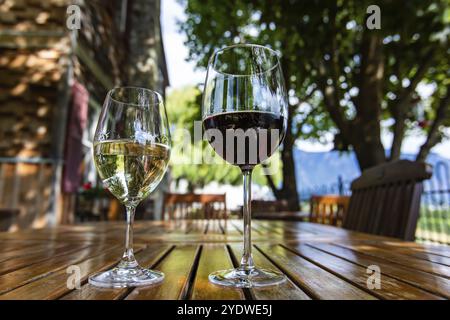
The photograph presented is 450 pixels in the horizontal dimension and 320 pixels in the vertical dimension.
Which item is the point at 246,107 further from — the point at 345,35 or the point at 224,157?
the point at 345,35

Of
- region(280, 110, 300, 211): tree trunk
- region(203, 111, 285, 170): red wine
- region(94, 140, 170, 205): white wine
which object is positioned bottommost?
region(94, 140, 170, 205): white wine

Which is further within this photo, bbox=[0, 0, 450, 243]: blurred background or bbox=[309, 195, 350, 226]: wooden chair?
bbox=[0, 0, 450, 243]: blurred background

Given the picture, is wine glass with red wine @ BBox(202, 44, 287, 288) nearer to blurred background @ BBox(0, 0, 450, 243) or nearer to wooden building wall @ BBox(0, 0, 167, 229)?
blurred background @ BBox(0, 0, 450, 243)

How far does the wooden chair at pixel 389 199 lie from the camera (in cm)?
159

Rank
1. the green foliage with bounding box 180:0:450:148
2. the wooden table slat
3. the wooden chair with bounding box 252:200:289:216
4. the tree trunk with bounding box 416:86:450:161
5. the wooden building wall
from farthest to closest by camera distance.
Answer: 1. the wooden chair with bounding box 252:200:289:216
2. the tree trunk with bounding box 416:86:450:161
3. the wooden building wall
4. the green foliage with bounding box 180:0:450:148
5. the wooden table slat

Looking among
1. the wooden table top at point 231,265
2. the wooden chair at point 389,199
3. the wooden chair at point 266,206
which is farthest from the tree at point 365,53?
the wooden table top at point 231,265

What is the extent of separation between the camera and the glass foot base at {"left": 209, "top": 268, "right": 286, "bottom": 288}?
58 centimetres

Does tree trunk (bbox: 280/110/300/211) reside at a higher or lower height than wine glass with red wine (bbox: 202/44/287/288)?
higher

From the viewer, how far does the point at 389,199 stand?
1.84 metres

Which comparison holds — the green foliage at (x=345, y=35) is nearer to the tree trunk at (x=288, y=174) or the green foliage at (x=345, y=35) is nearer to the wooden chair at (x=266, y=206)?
the tree trunk at (x=288, y=174)

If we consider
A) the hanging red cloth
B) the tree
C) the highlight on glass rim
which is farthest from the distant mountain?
the hanging red cloth
